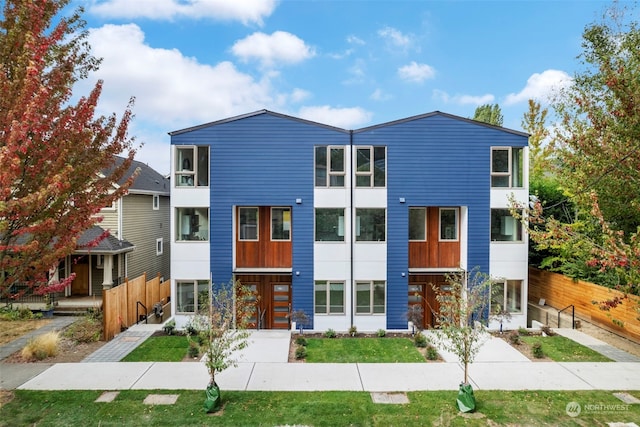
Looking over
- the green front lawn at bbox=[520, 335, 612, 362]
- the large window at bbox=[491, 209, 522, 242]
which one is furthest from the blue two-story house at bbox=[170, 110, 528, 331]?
the green front lawn at bbox=[520, 335, 612, 362]

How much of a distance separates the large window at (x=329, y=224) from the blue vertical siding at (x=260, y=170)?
32 cm

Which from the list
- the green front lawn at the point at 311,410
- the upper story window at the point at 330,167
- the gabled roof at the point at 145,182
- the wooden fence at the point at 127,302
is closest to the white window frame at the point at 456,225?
the upper story window at the point at 330,167

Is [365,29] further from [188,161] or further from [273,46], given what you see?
[188,161]

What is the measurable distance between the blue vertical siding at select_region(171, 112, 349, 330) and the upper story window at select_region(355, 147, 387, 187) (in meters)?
0.84

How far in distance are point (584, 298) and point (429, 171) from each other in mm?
7179

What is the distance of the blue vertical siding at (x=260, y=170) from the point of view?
13227 millimetres

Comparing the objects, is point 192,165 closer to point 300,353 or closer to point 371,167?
point 371,167

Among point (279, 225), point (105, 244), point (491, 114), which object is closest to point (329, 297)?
point (279, 225)

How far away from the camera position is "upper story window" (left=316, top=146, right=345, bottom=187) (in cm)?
1334

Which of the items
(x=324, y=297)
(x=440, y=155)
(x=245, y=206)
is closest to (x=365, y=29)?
(x=440, y=155)

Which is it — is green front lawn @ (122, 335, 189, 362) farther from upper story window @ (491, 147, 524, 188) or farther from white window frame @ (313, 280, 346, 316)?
upper story window @ (491, 147, 524, 188)

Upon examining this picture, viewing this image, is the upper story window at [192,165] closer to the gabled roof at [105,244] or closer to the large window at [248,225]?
the large window at [248,225]

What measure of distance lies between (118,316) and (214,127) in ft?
24.1

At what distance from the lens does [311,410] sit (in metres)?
7.24
